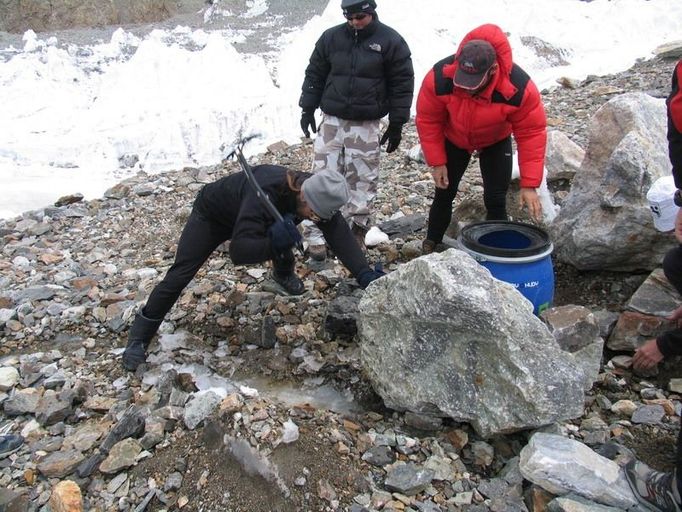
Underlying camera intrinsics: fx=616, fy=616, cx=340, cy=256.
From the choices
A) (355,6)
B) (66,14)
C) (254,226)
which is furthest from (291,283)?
(66,14)

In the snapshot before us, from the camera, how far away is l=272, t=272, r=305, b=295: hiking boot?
4875 mm

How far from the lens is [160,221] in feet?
23.0

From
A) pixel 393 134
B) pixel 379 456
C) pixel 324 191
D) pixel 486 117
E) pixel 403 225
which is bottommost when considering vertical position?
pixel 403 225

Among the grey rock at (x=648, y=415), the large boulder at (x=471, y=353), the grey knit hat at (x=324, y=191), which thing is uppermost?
the grey knit hat at (x=324, y=191)

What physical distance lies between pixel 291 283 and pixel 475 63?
2.18m

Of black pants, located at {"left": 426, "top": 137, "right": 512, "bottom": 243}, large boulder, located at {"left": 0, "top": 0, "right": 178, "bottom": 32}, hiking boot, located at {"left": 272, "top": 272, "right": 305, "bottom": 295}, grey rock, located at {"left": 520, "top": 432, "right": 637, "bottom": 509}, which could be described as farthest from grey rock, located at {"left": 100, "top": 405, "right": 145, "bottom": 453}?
large boulder, located at {"left": 0, "top": 0, "right": 178, "bottom": 32}

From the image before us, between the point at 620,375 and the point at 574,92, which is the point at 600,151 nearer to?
the point at 620,375

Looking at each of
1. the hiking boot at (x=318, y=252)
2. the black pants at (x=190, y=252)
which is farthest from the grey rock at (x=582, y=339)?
the hiking boot at (x=318, y=252)

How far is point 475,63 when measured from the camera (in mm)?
3646

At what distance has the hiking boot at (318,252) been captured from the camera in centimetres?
536

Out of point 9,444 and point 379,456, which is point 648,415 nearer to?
point 379,456

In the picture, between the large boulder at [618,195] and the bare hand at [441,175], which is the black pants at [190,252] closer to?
the bare hand at [441,175]

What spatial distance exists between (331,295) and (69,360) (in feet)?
6.44

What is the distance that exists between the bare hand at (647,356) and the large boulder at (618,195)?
3.05 feet
